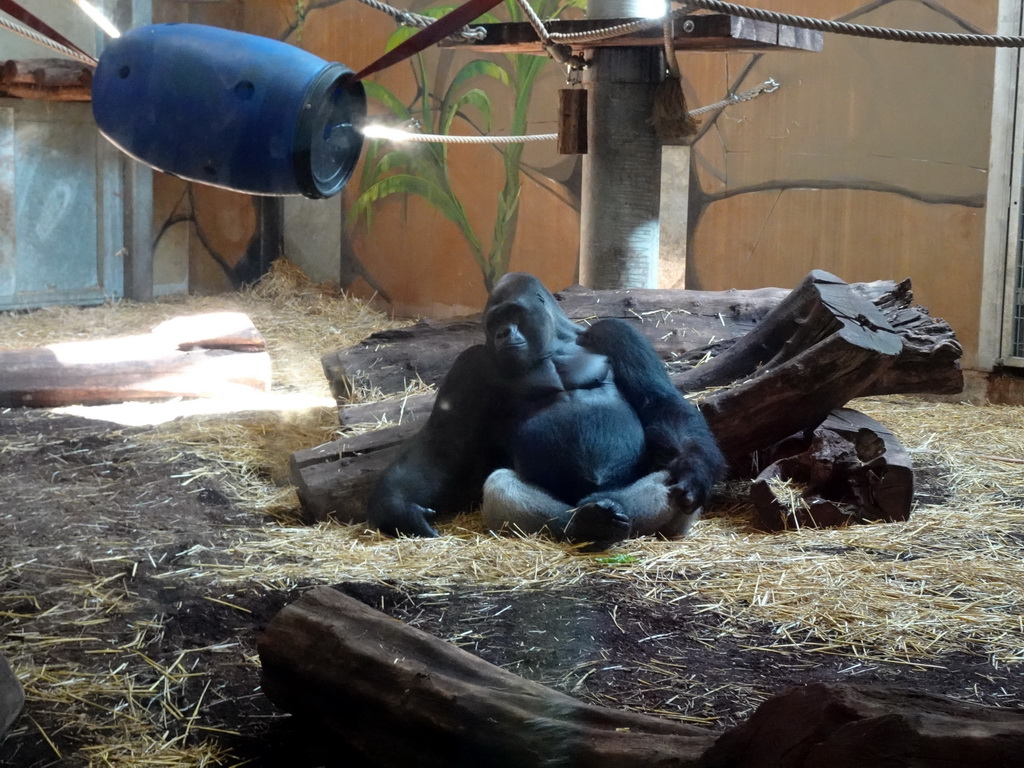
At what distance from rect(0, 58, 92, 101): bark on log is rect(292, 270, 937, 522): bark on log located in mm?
4358

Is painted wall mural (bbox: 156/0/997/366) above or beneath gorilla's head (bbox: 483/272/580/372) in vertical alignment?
above

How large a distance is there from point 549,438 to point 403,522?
0.55 m

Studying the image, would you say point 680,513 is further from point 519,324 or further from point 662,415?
point 519,324

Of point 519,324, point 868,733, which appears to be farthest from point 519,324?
point 868,733

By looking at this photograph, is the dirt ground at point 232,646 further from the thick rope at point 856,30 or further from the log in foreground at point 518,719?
the thick rope at point 856,30

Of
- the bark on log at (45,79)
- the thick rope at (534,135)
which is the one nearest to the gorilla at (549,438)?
the thick rope at (534,135)

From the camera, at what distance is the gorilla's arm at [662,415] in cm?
362

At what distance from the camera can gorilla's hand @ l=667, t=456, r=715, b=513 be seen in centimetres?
356

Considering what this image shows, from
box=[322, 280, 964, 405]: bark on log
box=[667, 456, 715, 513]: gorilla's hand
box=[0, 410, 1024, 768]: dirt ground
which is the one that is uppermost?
box=[322, 280, 964, 405]: bark on log

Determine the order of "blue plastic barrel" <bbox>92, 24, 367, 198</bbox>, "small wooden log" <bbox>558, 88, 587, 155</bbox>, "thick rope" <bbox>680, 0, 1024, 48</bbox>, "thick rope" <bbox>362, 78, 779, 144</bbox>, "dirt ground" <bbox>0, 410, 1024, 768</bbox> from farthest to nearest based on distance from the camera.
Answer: "small wooden log" <bbox>558, 88, 587, 155</bbox> → "thick rope" <bbox>362, 78, 779, 144</bbox> → "thick rope" <bbox>680, 0, 1024, 48</bbox> → "blue plastic barrel" <bbox>92, 24, 367, 198</bbox> → "dirt ground" <bbox>0, 410, 1024, 768</bbox>

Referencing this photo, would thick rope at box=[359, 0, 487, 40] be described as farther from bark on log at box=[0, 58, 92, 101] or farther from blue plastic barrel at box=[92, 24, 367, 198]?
bark on log at box=[0, 58, 92, 101]

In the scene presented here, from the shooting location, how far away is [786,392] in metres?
3.86

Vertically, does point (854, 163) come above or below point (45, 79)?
below

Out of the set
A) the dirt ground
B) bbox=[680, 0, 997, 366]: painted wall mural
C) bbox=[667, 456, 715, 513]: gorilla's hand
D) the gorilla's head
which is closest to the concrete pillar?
the gorilla's head
